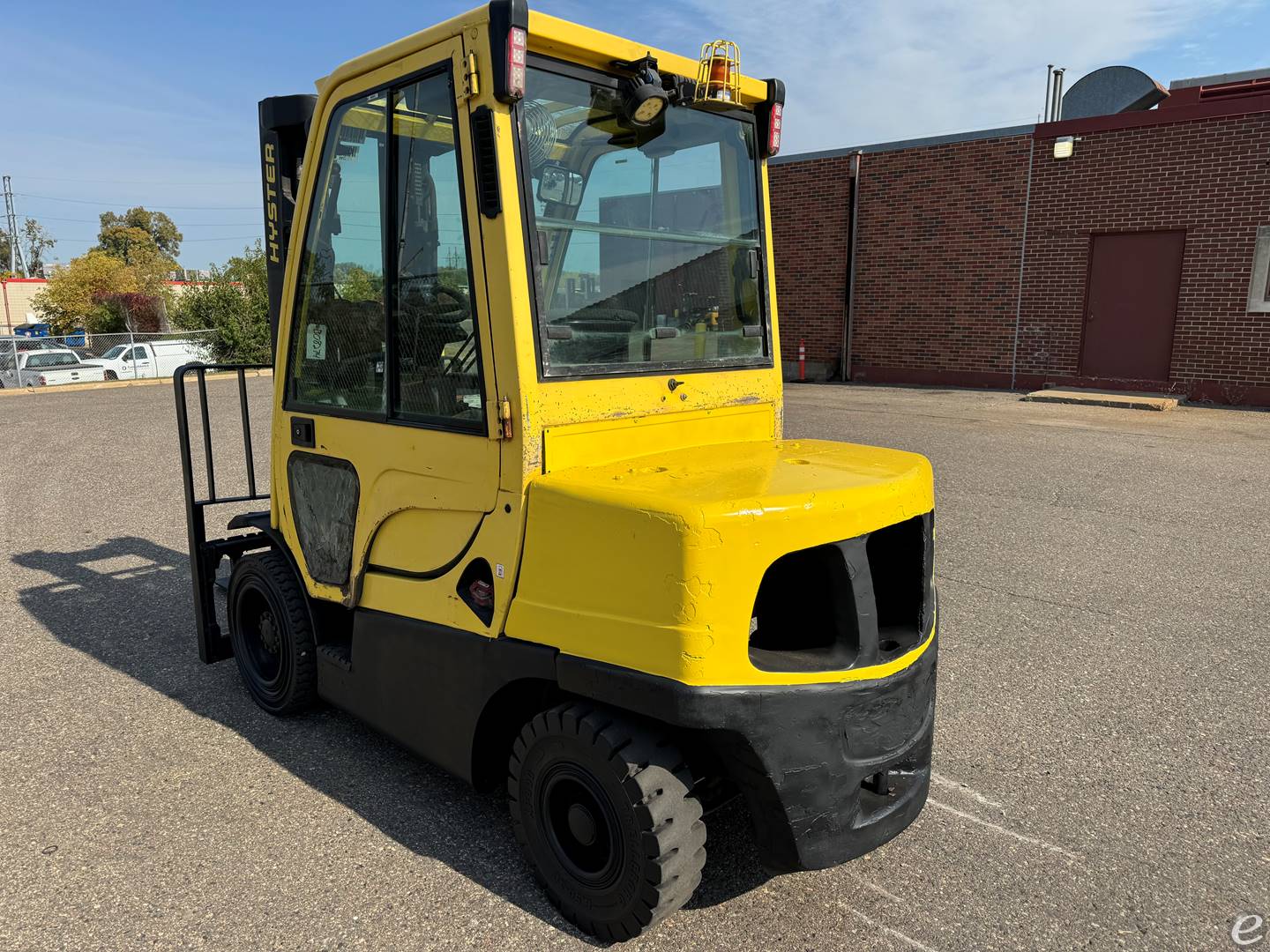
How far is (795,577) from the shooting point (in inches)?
113

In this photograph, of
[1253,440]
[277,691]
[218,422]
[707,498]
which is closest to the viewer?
[707,498]

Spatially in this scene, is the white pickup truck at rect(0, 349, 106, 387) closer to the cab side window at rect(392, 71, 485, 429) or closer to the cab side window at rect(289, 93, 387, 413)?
the cab side window at rect(289, 93, 387, 413)

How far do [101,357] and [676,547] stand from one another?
28.6 metres

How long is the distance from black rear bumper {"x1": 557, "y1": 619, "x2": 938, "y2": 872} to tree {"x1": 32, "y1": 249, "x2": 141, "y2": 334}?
169ft

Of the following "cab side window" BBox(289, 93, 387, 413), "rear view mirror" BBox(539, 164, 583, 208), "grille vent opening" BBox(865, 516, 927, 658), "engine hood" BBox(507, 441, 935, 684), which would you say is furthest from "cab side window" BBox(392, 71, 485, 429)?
"grille vent opening" BBox(865, 516, 927, 658)

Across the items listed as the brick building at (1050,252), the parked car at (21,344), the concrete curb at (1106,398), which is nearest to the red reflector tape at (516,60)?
the concrete curb at (1106,398)

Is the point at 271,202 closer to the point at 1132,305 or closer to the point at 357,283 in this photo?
the point at 357,283

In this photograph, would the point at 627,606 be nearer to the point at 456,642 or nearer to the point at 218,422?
the point at 456,642

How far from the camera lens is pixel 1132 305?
51.9 ft

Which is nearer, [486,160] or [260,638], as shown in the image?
[486,160]

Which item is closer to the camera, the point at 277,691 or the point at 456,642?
the point at 456,642

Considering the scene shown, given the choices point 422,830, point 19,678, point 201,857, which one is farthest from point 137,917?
point 19,678

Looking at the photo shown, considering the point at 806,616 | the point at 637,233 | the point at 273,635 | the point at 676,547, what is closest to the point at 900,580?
the point at 806,616

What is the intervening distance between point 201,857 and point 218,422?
12.6m
